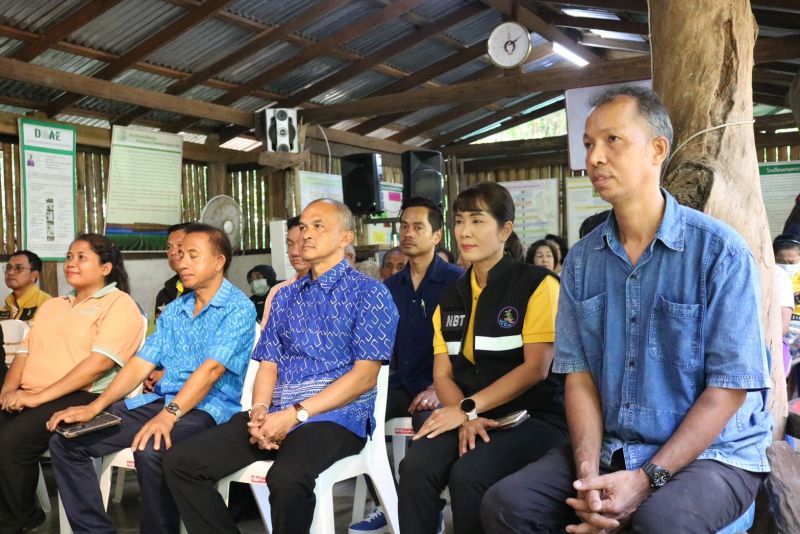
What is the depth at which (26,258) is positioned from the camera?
555cm

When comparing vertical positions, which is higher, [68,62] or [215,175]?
[68,62]

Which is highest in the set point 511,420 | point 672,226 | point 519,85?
point 519,85

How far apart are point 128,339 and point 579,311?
7.19 ft

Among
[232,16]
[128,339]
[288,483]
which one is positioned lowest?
[288,483]

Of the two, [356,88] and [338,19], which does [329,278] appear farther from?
[356,88]

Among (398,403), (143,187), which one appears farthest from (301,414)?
(143,187)

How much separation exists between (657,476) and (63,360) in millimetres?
2675

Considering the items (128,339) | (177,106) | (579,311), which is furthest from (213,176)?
(579,311)

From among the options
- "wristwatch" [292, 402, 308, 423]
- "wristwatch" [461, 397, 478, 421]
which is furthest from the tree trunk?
"wristwatch" [292, 402, 308, 423]

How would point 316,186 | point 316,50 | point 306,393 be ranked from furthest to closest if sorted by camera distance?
point 316,186 → point 316,50 → point 306,393

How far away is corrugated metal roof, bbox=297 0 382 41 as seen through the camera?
7.17 meters

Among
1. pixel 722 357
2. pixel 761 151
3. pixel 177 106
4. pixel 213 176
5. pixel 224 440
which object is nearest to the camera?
pixel 722 357

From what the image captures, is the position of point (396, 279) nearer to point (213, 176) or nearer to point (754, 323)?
point (754, 323)

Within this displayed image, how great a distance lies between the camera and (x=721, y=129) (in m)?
2.31
